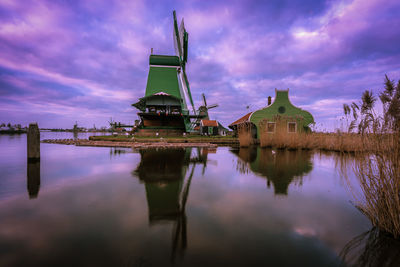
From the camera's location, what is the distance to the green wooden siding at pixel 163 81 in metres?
27.9

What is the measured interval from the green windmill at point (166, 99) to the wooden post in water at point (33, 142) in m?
15.7

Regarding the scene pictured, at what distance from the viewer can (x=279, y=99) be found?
69.5 feet

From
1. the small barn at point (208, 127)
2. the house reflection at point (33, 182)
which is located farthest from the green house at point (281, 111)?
the house reflection at point (33, 182)

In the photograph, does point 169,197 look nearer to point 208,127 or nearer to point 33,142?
point 33,142

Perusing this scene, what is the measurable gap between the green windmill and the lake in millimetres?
19817

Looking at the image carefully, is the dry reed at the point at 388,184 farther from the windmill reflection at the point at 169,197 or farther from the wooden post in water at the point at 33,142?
the wooden post in water at the point at 33,142

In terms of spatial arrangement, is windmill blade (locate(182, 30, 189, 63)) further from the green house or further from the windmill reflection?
the windmill reflection

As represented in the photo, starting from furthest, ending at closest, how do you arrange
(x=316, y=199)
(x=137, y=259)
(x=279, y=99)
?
(x=279, y=99), (x=316, y=199), (x=137, y=259)

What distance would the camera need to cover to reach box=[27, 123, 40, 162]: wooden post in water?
7375mm

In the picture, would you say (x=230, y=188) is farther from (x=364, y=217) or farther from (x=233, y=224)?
(x=364, y=217)

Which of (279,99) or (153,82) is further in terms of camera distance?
(153,82)

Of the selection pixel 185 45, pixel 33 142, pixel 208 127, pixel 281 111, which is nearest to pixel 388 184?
pixel 33 142

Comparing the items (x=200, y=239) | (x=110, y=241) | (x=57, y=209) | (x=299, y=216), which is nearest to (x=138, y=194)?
(x=57, y=209)

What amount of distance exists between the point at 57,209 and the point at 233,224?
120 inches
